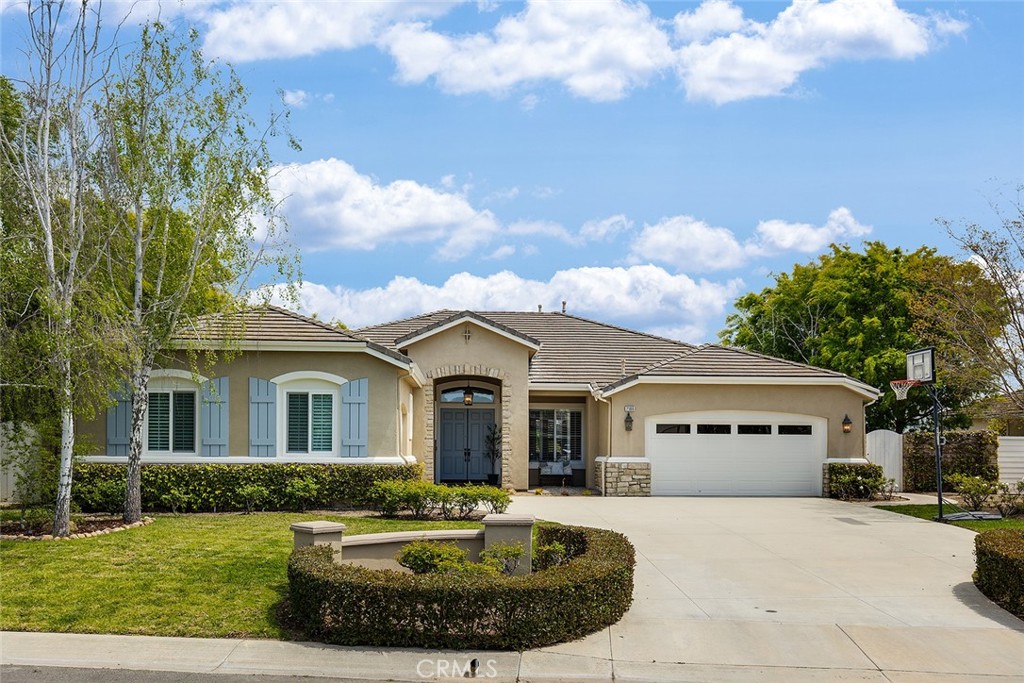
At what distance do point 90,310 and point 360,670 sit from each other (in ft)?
27.1

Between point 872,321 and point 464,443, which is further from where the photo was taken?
point 872,321

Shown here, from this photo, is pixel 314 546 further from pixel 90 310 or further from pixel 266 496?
pixel 266 496

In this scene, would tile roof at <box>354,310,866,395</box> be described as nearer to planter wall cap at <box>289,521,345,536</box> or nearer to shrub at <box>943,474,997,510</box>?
shrub at <box>943,474,997,510</box>

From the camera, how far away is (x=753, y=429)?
2256 centimetres

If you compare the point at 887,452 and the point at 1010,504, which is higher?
the point at 887,452

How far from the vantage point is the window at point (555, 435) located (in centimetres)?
2495

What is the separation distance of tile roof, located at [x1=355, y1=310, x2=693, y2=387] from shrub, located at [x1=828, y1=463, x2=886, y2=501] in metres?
5.54

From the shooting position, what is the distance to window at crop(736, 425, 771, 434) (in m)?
22.5

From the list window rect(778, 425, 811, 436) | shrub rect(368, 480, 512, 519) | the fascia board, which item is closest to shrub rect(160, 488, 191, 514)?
shrub rect(368, 480, 512, 519)

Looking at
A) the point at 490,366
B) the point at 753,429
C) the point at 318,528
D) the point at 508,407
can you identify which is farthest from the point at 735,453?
the point at 318,528

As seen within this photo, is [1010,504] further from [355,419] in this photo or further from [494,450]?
[355,419]

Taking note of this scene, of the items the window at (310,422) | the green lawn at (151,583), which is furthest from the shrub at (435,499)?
the green lawn at (151,583)

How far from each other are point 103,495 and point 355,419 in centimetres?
466

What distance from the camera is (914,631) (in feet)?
30.2
